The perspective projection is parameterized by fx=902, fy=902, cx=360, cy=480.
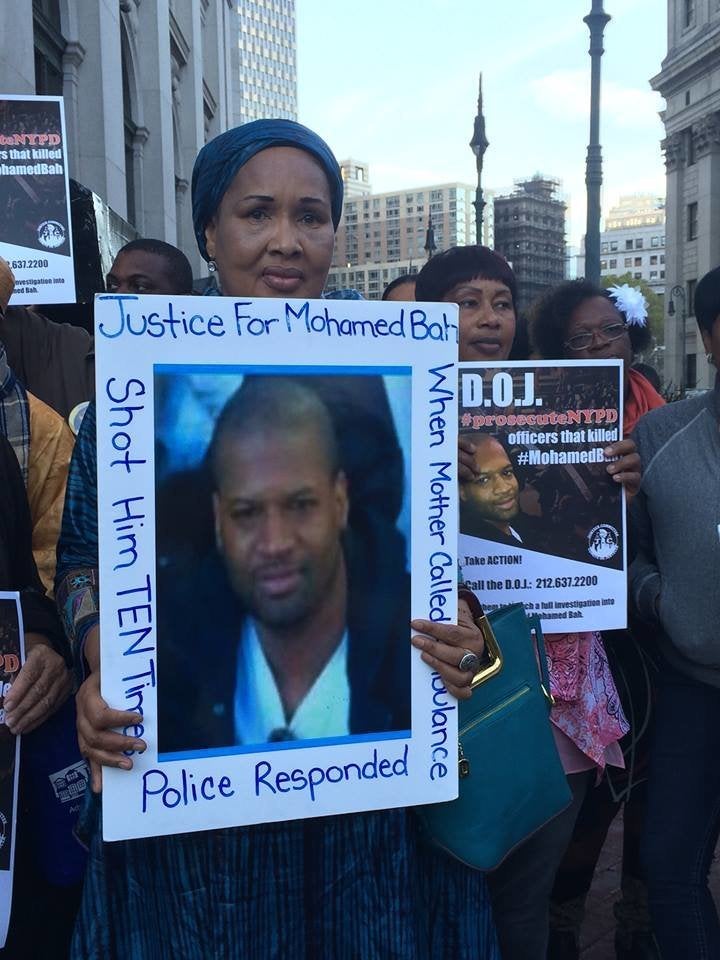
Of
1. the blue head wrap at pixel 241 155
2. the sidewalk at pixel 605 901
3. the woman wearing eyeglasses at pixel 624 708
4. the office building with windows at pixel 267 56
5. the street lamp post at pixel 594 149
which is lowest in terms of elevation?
the sidewalk at pixel 605 901

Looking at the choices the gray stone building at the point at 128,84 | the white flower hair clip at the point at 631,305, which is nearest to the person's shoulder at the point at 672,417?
the white flower hair clip at the point at 631,305

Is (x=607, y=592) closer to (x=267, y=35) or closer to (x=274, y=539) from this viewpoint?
(x=274, y=539)

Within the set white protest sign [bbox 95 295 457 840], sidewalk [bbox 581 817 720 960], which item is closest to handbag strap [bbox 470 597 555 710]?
white protest sign [bbox 95 295 457 840]

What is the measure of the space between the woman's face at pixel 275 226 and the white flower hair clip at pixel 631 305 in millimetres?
1865

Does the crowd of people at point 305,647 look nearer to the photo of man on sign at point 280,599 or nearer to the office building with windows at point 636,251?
the photo of man on sign at point 280,599

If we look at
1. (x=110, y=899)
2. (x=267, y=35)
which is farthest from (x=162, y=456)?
(x=267, y=35)

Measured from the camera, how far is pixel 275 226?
64.6 inches

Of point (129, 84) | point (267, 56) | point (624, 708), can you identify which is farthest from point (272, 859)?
point (267, 56)

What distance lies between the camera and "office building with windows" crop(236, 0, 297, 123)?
140625mm

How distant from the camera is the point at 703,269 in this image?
4656cm

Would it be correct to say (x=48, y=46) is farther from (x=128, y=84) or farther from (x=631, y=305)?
(x=631, y=305)

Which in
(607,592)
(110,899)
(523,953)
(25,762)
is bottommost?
(523,953)

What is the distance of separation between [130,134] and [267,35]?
147m

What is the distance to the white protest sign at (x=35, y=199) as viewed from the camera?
3.52m
